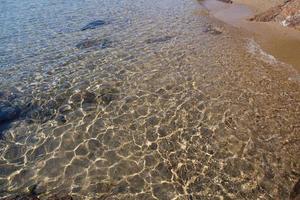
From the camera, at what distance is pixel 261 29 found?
24203mm

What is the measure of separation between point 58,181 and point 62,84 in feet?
25.0

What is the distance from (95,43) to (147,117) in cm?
1087

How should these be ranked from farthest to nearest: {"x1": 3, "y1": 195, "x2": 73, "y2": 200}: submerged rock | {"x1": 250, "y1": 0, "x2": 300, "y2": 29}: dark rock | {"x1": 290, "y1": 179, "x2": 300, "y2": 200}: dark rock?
{"x1": 250, "y1": 0, "x2": 300, "y2": 29}: dark rock < {"x1": 3, "y1": 195, "x2": 73, "y2": 200}: submerged rock < {"x1": 290, "y1": 179, "x2": 300, "y2": 200}: dark rock

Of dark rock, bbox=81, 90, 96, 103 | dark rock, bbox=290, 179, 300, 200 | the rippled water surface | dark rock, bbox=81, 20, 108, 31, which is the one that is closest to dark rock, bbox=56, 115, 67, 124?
the rippled water surface

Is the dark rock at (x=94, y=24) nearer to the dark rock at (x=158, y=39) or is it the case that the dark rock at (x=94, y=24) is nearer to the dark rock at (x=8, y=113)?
the dark rock at (x=158, y=39)

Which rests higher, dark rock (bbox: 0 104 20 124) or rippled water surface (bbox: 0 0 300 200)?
rippled water surface (bbox: 0 0 300 200)

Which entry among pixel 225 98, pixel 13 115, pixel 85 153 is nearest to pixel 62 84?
pixel 13 115

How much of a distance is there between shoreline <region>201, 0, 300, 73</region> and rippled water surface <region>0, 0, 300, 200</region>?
1.52m

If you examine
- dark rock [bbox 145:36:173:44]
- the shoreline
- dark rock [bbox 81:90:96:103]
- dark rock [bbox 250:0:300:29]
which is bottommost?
dark rock [bbox 81:90:96:103]

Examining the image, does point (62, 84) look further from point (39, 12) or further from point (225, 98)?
point (39, 12)

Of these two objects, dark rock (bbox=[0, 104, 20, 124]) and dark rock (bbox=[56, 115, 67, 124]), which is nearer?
dark rock (bbox=[56, 115, 67, 124])

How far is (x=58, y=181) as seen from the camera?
38.5 feet

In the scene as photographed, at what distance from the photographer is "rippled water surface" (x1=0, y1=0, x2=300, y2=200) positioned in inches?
453

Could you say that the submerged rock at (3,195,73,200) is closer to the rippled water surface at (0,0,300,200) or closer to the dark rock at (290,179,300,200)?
the rippled water surface at (0,0,300,200)
